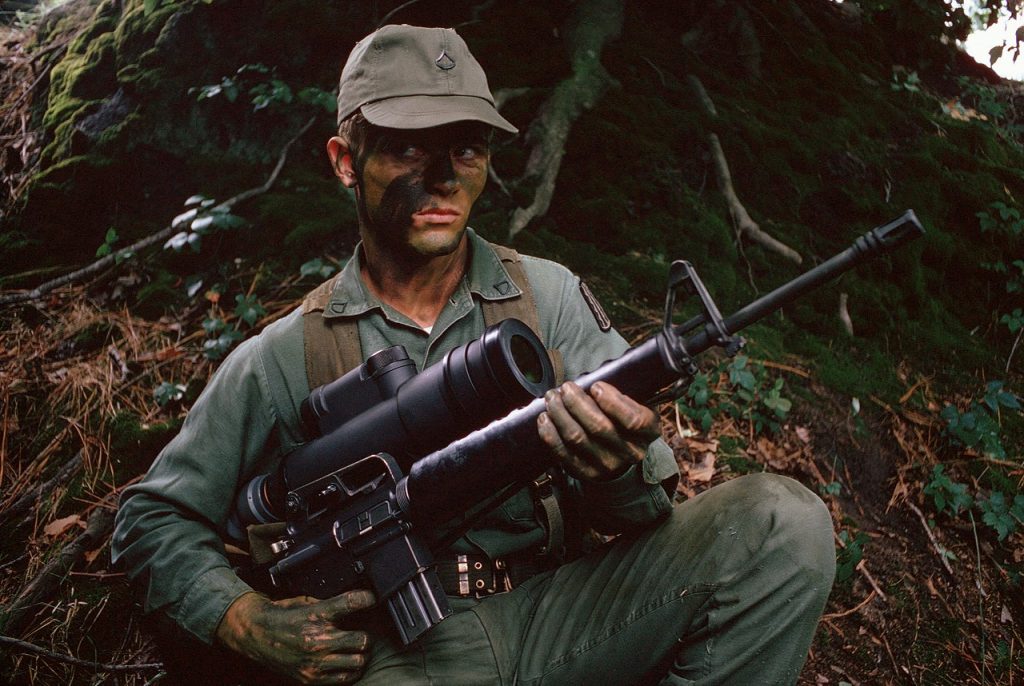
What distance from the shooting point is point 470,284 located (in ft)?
8.16

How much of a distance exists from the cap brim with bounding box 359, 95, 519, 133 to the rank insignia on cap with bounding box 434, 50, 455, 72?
0.10m

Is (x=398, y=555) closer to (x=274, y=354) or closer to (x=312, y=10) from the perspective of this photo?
(x=274, y=354)

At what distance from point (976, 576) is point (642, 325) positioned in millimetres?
2038

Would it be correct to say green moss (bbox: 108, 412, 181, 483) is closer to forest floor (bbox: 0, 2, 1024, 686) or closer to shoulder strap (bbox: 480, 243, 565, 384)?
forest floor (bbox: 0, 2, 1024, 686)

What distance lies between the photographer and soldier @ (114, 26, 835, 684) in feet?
6.18

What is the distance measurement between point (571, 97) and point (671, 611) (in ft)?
12.2

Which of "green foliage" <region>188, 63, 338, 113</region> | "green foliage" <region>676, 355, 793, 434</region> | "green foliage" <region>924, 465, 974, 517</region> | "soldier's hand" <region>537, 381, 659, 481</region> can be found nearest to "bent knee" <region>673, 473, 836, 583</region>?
"soldier's hand" <region>537, 381, 659, 481</region>

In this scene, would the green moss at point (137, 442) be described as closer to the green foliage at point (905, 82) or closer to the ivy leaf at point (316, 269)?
the ivy leaf at point (316, 269)

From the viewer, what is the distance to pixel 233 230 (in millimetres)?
4238

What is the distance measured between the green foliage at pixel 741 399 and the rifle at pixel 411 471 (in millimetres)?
1858

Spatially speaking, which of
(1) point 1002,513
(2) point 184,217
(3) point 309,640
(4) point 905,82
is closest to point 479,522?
(3) point 309,640

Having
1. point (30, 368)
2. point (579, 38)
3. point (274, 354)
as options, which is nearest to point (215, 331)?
point (30, 368)

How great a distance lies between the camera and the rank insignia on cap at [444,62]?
7.36ft

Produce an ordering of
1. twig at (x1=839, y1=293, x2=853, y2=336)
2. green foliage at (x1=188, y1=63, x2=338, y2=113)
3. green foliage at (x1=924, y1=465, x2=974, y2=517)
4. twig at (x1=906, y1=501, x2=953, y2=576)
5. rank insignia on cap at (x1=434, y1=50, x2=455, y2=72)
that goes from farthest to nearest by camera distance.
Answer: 1. green foliage at (x1=188, y1=63, x2=338, y2=113)
2. twig at (x1=839, y1=293, x2=853, y2=336)
3. green foliage at (x1=924, y1=465, x2=974, y2=517)
4. twig at (x1=906, y1=501, x2=953, y2=576)
5. rank insignia on cap at (x1=434, y1=50, x2=455, y2=72)
